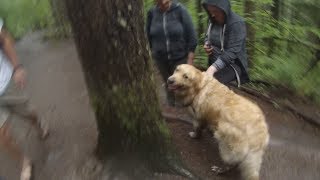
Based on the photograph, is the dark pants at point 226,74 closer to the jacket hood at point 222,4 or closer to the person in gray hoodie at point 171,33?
the person in gray hoodie at point 171,33

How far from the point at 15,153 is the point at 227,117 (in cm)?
268

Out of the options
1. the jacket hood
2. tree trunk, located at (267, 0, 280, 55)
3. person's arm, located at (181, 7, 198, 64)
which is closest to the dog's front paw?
person's arm, located at (181, 7, 198, 64)

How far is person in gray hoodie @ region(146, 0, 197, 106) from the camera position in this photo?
5.96m

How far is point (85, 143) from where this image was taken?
5.71m

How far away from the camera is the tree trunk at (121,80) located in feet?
13.4

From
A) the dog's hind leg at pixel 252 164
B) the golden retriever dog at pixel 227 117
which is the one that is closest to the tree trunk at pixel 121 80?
the golden retriever dog at pixel 227 117

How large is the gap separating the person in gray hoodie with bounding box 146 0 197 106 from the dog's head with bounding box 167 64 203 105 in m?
0.82

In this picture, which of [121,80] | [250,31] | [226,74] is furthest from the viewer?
[250,31]

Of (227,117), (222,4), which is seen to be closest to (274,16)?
(222,4)

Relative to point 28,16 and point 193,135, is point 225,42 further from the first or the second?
point 28,16

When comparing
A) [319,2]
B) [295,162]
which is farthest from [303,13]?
[295,162]

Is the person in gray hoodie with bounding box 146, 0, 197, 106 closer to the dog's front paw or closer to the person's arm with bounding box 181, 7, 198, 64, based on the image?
the person's arm with bounding box 181, 7, 198, 64

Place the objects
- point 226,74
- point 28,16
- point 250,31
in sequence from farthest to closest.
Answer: point 28,16, point 250,31, point 226,74

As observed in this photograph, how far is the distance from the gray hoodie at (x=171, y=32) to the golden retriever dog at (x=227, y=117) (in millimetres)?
825
